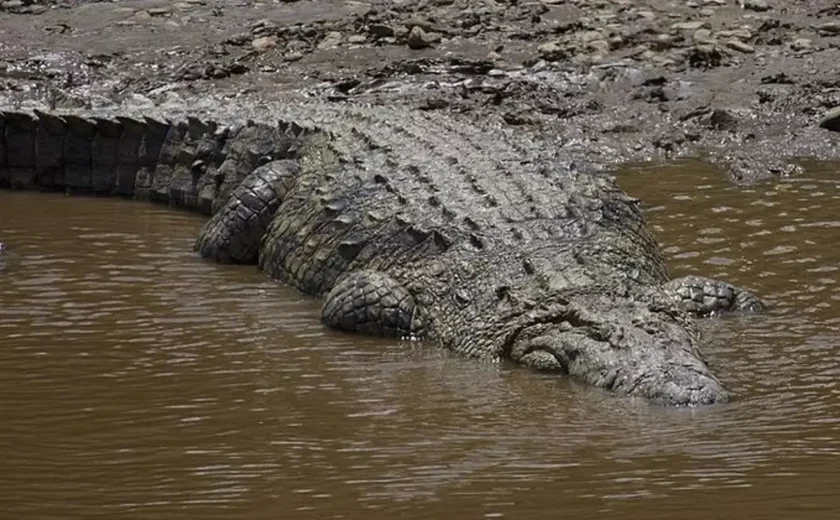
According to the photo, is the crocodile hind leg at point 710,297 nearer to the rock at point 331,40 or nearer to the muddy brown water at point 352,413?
the muddy brown water at point 352,413

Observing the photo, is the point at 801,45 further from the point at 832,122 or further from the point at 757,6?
the point at 832,122

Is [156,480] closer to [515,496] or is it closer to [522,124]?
[515,496]

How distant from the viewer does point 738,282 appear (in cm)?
754

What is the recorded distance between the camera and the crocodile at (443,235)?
20.4 ft

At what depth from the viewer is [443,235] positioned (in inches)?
280

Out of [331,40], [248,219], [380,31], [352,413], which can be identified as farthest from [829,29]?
[352,413]

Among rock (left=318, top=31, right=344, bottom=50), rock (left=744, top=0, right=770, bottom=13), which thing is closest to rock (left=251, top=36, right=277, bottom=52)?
rock (left=318, top=31, right=344, bottom=50)

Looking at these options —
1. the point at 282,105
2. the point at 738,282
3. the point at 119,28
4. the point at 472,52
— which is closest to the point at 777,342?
the point at 738,282

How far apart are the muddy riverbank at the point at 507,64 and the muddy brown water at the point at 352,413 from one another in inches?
106

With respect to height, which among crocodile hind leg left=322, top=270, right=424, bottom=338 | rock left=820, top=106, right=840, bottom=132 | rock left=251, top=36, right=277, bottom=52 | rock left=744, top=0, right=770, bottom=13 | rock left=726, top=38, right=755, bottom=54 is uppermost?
rock left=744, top=0, right=770, bottom=13

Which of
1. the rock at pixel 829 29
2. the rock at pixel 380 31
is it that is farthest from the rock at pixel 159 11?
the rock at pixel 829 29

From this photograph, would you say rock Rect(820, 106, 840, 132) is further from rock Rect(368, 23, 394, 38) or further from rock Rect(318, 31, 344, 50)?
rock Rect(318, 31, 344, 50)

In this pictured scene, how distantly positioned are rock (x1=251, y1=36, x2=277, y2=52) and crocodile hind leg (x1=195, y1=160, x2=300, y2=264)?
471 cm

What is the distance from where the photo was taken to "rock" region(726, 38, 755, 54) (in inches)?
488
